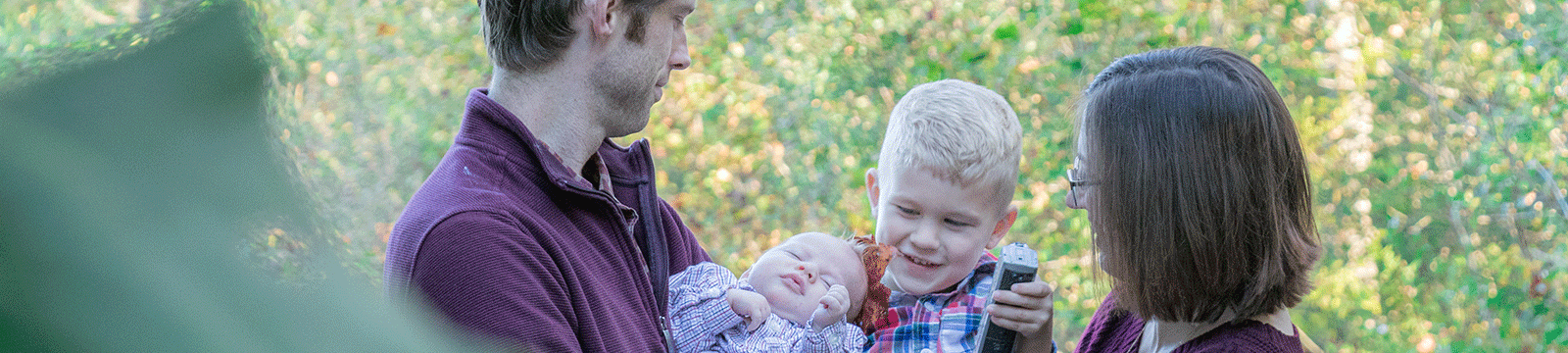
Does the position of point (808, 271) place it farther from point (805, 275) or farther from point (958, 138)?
point (958, 138)

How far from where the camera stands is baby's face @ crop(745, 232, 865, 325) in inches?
91.9

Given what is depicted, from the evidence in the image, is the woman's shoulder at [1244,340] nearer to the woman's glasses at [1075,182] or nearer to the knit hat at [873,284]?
the woman's glasses at [1075,182]

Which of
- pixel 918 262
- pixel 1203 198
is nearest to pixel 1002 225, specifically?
pixel 918 262

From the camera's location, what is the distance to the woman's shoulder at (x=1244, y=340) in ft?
6.19

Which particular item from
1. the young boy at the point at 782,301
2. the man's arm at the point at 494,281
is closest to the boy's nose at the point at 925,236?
the young boy at the point at 782,301

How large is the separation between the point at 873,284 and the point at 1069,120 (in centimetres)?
192

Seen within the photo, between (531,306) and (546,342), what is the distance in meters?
0.06

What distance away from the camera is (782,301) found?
233cm

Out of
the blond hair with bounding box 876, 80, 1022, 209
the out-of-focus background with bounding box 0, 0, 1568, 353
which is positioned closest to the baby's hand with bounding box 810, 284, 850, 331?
the blond hair with bounding box 876, 80, 1022, 209

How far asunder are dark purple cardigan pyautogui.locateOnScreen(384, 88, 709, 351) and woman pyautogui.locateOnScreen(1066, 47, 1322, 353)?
87cm

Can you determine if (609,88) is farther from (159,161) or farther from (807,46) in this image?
(807,46)

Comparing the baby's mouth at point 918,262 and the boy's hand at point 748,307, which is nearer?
the boy's hand at point 748,307

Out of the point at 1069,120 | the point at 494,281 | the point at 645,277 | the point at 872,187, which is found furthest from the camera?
the point at 1069,120

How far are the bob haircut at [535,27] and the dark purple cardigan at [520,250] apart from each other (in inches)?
3.9
